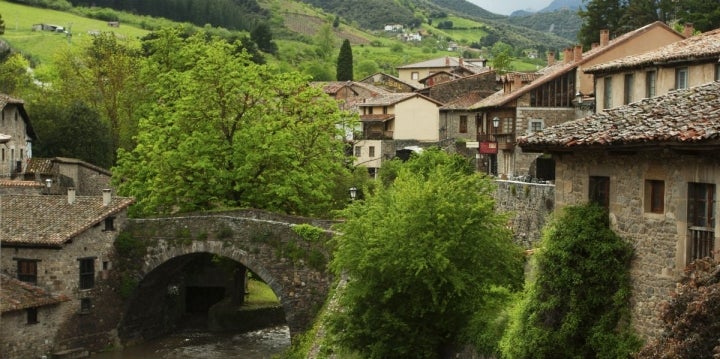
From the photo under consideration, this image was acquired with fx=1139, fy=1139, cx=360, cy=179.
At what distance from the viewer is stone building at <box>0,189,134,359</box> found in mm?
44125

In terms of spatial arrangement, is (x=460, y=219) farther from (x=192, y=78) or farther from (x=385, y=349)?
(x=192, y=78)

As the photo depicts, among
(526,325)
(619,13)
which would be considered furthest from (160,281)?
(619,13)

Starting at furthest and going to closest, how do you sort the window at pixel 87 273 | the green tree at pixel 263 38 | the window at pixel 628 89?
1. the green tree at pixel 263 38
2. the window at pixel 87 273
3. the window at pixel 628 89

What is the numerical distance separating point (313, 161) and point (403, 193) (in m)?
23.3

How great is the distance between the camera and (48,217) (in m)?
46.6

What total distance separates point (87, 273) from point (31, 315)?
3.20 m

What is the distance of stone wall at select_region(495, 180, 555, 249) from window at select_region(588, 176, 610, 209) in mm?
12216

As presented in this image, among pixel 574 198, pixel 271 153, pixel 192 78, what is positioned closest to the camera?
pixel 574 198

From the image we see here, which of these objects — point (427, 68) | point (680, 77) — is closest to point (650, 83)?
point (680, 77)

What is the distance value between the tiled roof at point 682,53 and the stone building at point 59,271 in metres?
21.3

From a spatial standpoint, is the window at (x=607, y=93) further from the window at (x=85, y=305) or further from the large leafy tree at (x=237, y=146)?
the window at (x=85, y=305)

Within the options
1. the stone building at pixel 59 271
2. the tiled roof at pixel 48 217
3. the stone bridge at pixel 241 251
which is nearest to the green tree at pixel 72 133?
the tiled roof at pixel 48 217

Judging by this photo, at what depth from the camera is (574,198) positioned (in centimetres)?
1975

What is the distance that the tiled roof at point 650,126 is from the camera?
16453mm
